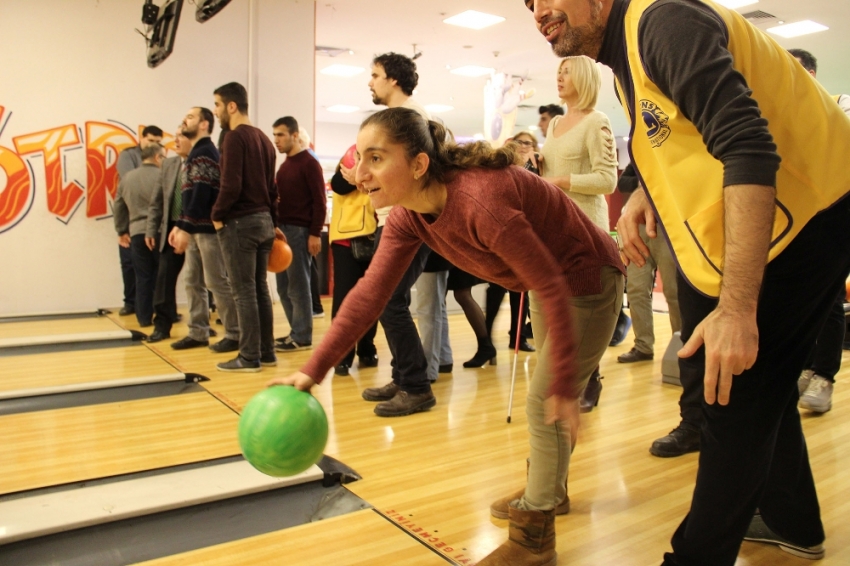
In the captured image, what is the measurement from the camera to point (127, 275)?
7180 millimetres

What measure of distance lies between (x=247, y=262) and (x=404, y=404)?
5.27ft

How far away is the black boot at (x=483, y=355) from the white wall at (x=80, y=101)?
476 cm

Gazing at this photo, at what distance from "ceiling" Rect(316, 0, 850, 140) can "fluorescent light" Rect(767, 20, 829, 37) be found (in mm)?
144

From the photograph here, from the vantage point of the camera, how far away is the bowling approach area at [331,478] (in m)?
2.14

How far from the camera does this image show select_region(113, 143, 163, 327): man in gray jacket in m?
6.29

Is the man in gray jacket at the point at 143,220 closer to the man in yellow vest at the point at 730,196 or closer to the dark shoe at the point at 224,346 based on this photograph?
the dark shoe at the point at 224,346

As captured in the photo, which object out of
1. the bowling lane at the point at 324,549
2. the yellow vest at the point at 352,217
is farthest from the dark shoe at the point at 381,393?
the bowling lane at the point at 324,549

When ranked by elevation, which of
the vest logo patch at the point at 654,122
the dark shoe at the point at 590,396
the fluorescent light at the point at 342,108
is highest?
the fluorescent light at the point at 342,108

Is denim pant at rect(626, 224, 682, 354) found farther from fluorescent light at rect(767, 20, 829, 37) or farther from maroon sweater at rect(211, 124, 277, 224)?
fluorescent light at rect(767, 20, 829, 37)

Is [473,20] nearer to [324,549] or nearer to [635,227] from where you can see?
[635,227]

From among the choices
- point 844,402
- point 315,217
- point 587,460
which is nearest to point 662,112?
point 587,460

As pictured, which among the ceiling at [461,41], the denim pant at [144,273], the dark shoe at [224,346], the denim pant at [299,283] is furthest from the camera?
the ceiling at [461,41]

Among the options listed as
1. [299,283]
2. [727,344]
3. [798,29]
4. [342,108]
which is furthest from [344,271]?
[342,108]

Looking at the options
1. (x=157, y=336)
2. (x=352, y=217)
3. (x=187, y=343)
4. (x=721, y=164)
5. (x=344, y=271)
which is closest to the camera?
(x=721, y=164)
